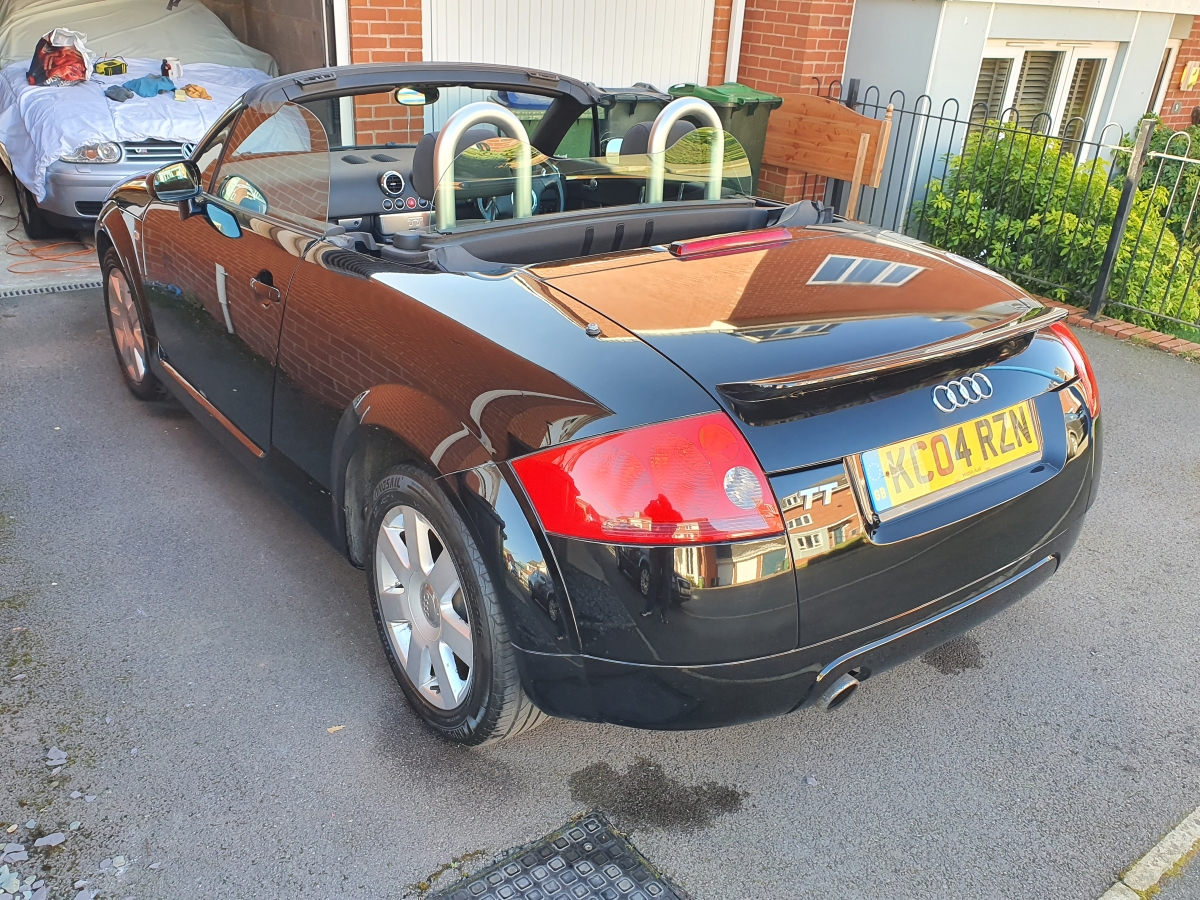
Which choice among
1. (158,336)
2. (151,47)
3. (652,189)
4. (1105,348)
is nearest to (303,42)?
(151,47)

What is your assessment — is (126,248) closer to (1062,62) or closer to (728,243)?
(728,243)

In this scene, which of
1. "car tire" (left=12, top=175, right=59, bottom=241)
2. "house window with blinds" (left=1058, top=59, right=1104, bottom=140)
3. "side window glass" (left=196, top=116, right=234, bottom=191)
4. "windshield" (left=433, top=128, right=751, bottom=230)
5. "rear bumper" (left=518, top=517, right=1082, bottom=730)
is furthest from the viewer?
"house window with blinds" (left=1058, top=59, right=1104, bottom=140)

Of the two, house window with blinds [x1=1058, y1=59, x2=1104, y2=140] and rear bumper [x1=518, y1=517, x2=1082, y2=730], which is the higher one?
house window with blinds [x1=1058, y1=59, x2=1104, y2=140]

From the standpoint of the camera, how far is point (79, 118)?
644 cm

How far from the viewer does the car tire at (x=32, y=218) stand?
6.84 metres

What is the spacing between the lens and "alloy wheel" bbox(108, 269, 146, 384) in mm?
4202

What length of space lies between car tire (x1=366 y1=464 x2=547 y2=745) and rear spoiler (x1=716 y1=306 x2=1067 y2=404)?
2.31ft

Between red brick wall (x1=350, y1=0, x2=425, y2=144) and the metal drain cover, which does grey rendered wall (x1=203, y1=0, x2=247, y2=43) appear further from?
the metal drain cover

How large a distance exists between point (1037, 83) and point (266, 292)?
902 centimetres

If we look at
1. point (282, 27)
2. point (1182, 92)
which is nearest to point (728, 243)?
point (282, 27)

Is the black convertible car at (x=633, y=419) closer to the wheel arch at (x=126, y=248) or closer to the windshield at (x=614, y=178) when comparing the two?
the windshield at (x=614, y=178)

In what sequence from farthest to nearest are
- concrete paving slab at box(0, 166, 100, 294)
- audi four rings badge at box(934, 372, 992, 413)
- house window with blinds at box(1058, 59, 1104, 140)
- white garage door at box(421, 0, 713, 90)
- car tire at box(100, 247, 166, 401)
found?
house window with blinds at box(1058, 59, 1104, 140), white garage door at box(421, 0, 713, 90), concrete paving slab at box(0, 166, 100, 294), car tire at box(100, 247, 166, 401), audi four rings badge at box(934, 372, 992, 413)

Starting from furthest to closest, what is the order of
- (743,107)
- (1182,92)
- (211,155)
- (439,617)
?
(1182,92)
(743,107)
(211,155)
(439,617)

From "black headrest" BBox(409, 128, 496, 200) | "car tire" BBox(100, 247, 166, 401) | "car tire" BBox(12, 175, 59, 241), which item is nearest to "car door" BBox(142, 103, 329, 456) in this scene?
"black headrest" BBox(409, 128, 496, 200)
